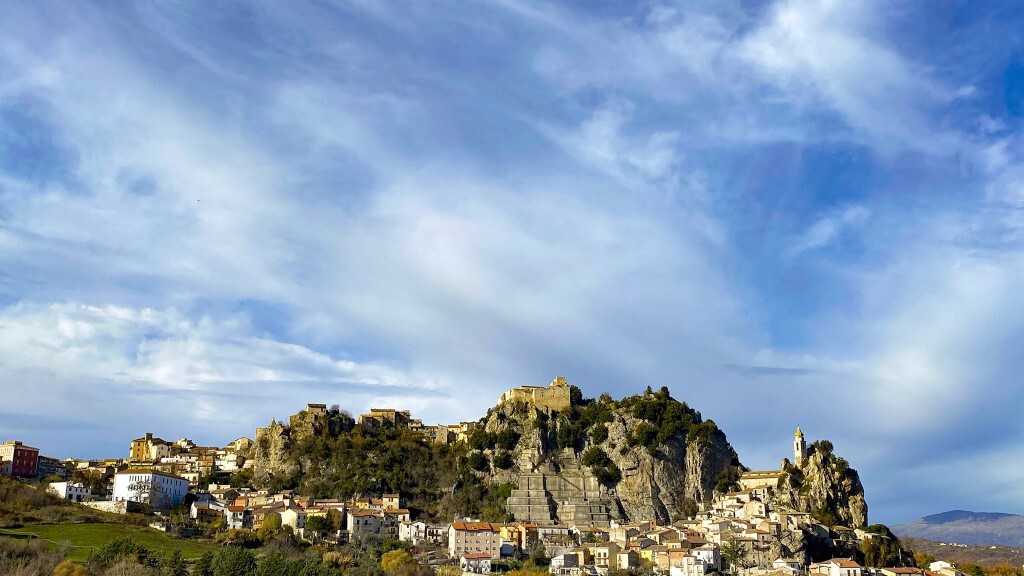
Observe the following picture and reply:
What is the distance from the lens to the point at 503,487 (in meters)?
82.4

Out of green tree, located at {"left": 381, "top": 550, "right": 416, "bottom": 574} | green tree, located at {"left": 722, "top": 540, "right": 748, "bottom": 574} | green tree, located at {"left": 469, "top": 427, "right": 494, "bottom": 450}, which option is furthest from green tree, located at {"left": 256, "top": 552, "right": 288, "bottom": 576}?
green tree, located at {"left": 469, "top": 427, "right": 494, "bottom": 450}

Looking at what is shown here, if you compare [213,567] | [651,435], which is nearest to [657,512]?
[651,435]

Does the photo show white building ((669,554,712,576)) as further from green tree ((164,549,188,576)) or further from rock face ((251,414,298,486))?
rock face ((251,414,298,486))

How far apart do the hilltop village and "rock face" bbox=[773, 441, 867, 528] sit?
0.35 ft

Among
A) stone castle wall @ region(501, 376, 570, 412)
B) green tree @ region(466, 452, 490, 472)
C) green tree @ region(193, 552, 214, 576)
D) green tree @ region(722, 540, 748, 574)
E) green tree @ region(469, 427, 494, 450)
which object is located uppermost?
stone castle wall @ region(501, 376, 570, 412)

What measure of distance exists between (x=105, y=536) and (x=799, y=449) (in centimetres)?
5272

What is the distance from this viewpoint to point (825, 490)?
7606cm

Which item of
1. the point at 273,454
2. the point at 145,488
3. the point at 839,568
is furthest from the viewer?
the point at 273,454

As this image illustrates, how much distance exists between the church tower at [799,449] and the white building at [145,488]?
1985 inches

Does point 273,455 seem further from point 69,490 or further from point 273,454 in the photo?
point 69,490

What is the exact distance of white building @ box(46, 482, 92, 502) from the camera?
78625mm

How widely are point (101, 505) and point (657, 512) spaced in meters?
43.3

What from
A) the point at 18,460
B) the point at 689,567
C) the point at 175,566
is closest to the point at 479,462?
the point at 689,567

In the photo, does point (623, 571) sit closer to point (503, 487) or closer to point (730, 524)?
point (730, 524)
